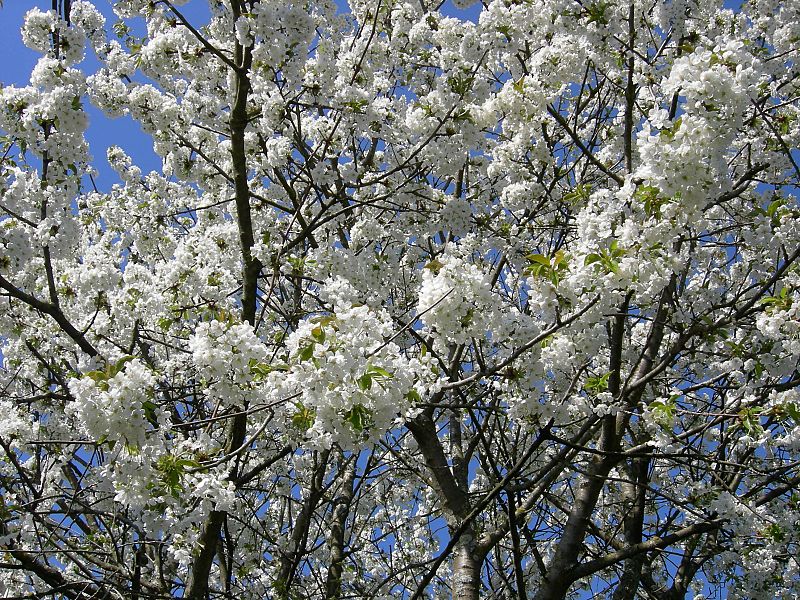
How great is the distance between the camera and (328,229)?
22.0ft

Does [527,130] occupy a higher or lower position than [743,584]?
higher

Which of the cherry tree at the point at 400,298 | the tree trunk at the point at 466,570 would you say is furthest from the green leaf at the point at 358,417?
the tree trunk at the point at 466,570

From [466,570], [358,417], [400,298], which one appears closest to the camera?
[358,417]

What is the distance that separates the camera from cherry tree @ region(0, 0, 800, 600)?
355cm

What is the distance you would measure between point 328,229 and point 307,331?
3.56m

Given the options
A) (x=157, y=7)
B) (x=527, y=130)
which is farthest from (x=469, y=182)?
(x=157, y=7)

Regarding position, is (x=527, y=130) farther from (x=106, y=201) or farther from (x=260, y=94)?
(x=106, y=201)

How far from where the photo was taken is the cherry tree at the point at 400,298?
3553 millimetres

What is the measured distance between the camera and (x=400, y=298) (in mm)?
7773

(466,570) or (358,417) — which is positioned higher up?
(466,570)

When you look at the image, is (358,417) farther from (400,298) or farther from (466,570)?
(400,298)

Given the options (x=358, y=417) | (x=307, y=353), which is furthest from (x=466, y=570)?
(x=307, y=353)

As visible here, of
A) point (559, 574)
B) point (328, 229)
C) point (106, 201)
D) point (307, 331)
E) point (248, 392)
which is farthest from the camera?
point (106, 201)

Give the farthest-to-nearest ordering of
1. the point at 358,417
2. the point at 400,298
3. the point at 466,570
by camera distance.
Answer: the point at 400,298
the point at 466,570
the point at 358,417
